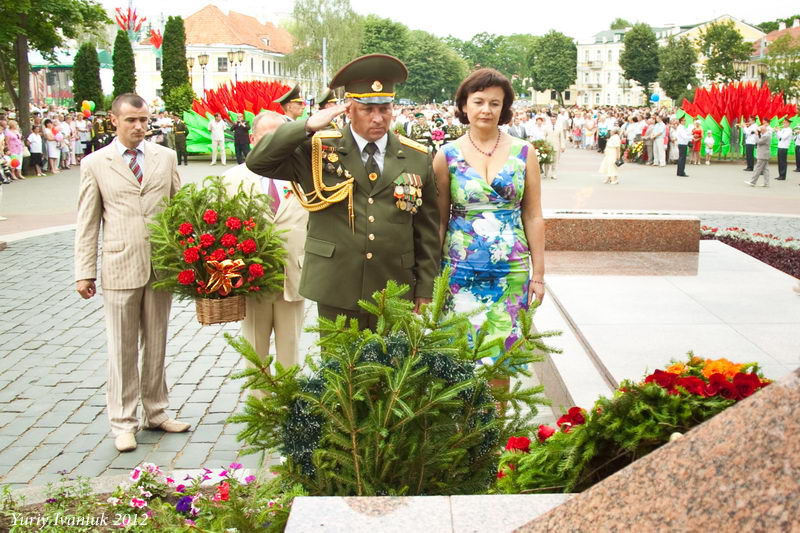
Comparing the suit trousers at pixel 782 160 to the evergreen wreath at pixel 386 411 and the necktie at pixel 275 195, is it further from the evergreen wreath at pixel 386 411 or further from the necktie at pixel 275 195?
the evergreen wreath at pixel 386 411

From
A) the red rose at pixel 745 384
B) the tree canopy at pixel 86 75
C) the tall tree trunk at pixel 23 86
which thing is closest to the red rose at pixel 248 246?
the red rose at pixel 745 384

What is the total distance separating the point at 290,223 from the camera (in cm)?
551

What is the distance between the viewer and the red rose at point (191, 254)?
4984 millimetres

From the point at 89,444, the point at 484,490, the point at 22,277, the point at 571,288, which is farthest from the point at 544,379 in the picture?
the point at 22,277

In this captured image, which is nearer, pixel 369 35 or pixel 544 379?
pixel 544 379

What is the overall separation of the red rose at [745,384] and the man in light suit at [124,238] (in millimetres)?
3519

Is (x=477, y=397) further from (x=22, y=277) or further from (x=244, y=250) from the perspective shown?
(x=22, y=277)

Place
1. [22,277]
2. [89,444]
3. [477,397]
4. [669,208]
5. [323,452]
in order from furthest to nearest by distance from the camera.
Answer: [669,208] → [22,277] → [89,444] → [477,397] → [323,452]

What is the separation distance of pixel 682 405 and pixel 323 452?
127cm

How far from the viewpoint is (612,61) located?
6772 inches

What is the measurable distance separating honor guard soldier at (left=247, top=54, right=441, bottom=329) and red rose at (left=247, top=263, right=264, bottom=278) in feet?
2.02

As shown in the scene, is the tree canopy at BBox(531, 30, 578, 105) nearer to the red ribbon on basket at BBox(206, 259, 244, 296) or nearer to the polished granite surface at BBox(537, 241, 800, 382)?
the polished granite surface at BBox(537, 241, 800, 382)

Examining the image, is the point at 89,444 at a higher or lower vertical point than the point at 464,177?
lower

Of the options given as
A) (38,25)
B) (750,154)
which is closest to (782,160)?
(750,154)
